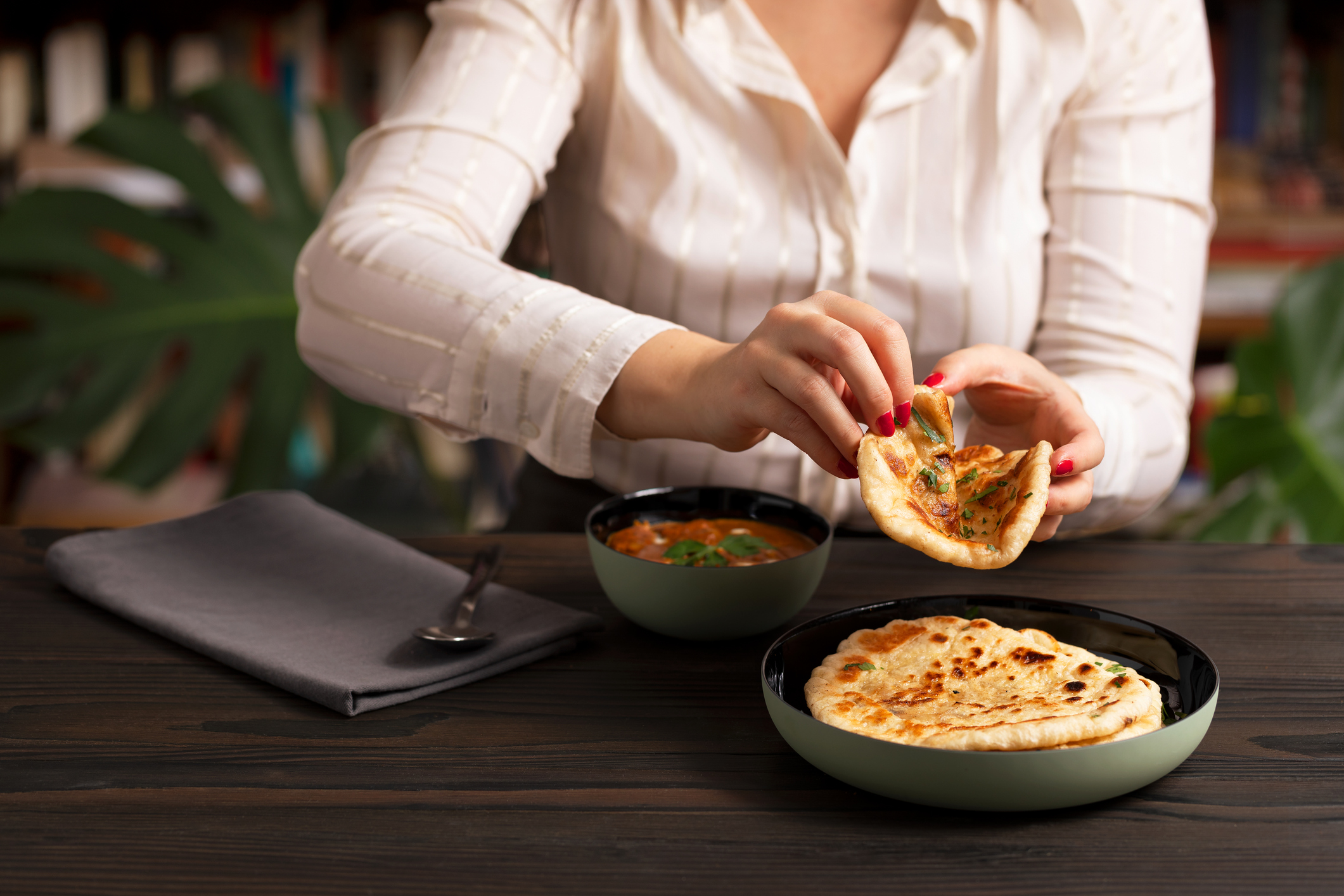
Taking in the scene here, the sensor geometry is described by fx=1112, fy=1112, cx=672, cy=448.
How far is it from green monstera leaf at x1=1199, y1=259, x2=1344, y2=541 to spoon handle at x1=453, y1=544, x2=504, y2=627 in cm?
115

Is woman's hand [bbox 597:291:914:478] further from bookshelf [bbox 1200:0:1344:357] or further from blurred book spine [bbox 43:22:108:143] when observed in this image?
blurred book spine [bbox 43:22:108:143]

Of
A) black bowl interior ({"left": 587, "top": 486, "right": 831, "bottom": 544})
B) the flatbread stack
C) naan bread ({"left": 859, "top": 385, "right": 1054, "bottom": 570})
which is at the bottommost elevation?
black bowl interior ({"left": 587, "top": 486, "right": 831, "bottom": 544})

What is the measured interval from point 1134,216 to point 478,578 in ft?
2.86

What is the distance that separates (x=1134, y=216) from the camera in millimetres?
1298

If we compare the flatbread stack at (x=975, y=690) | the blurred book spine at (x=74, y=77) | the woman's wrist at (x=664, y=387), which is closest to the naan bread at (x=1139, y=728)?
the flatbread stack at (x=975, y=690)

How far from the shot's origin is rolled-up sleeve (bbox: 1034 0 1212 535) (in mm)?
1286

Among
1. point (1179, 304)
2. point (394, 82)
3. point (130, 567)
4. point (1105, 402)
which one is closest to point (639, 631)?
point (130, 567)

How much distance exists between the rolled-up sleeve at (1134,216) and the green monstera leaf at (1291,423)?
1.63 feet

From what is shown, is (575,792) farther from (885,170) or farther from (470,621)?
(885,170)

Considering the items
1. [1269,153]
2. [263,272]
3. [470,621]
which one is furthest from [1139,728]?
[1269,153]

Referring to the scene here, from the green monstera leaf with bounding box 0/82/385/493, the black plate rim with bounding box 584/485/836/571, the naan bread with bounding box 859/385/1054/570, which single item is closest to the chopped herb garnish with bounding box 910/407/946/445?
the naan bread with bounding box 859/385/1054/570

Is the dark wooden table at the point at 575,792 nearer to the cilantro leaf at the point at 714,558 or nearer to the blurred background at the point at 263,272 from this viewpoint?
the cilantro leaf at the point at 714,558

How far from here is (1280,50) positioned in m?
2.90

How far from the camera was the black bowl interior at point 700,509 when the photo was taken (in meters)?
0.95
